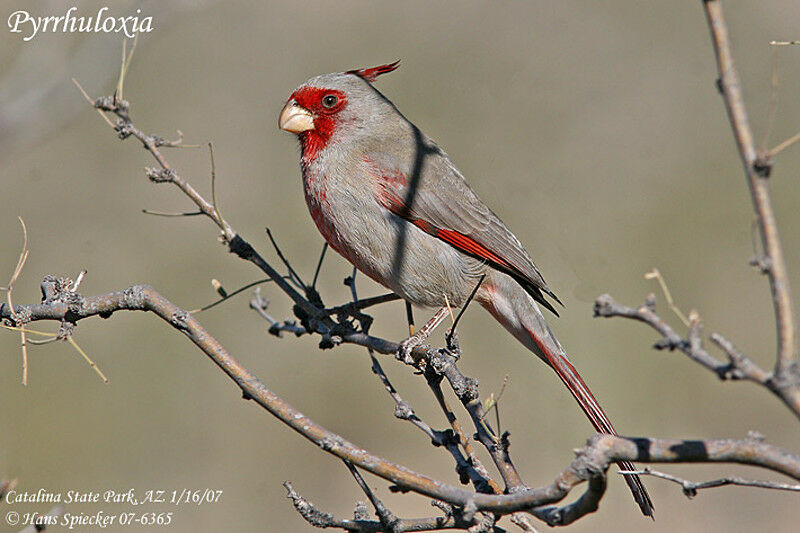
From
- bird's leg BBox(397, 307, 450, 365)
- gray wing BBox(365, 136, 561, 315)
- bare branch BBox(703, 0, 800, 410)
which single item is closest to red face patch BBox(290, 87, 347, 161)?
gray wing BBox(365, 136, 561, 315)

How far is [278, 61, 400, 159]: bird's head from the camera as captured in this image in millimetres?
4402

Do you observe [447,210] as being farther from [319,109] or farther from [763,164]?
[763,164]

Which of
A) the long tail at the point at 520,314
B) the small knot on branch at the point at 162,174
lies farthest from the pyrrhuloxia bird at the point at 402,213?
the small knot on branch at the point at 162,174

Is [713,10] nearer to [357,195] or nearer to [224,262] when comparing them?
[357,195]

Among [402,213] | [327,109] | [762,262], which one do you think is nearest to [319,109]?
[327,109]

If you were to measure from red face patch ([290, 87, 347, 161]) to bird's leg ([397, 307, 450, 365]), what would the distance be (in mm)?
975

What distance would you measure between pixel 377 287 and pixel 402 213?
2951mm

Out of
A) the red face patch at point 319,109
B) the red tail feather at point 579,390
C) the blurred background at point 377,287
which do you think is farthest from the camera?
the blurred background at point 377,287

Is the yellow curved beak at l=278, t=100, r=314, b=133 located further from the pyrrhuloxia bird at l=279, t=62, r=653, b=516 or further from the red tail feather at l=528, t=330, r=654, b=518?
the red tail feather at l=528, t=330, r=654, b=518

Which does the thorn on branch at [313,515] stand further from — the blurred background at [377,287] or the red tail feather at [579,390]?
the blurred background at [377,287]

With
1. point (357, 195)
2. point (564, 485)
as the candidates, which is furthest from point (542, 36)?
point (564, 485)

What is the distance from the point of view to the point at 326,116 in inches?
175

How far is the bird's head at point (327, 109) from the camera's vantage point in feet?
14.4

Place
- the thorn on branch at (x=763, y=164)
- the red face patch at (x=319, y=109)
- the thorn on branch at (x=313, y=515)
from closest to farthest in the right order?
the thorn on branch at (x=763, y=164)
the thorn on branch at (x=313, y=515)
the red face patch at (x=319, y=109)
